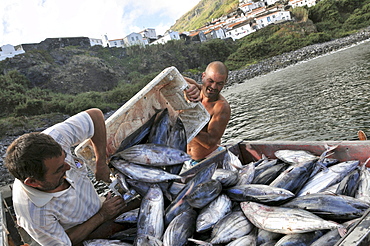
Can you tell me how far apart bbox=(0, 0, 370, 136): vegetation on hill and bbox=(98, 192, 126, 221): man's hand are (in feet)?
83.7

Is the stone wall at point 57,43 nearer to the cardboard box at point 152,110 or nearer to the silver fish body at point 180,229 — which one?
the cardboard box at point 152,110

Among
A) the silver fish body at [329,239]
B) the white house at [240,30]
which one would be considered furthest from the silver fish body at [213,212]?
the white house at [240,30]

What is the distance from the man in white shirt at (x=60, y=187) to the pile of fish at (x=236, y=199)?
0.17 m

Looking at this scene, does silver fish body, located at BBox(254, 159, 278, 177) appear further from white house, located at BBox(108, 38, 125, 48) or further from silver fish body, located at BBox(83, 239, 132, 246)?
white house, located at BBox(108, 38, 125, 48)

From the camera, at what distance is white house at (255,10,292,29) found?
3174 inches

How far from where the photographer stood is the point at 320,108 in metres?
14.0

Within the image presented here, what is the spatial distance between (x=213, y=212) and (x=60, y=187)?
1.46 m

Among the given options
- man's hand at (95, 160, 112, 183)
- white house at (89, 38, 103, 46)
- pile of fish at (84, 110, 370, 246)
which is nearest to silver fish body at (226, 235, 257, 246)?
pile of fish at (84, 110, 370, 246)

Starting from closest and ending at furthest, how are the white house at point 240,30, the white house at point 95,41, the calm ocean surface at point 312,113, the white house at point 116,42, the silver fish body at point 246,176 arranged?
the silver fish body at point 246,176, the calm ocean surface at point 312,113, the white house at point 240,30, the white house at point 95,41, the white house at point 116,42

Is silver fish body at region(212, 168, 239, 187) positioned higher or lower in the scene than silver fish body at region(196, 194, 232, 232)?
higher

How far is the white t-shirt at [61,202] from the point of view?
2.32 metres

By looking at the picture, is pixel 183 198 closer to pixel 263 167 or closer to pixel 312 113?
pixel 263 167

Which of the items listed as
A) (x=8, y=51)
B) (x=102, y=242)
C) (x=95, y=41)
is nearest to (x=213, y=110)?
Answer: (x=102, y=242)

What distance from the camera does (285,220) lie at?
2.16 meters
